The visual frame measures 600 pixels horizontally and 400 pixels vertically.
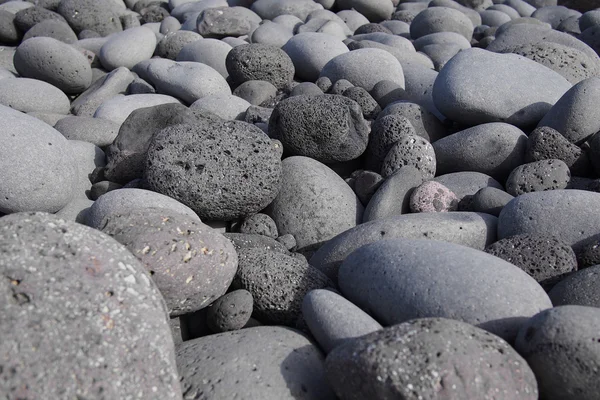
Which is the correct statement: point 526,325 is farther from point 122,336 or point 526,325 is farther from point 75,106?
point 75,106

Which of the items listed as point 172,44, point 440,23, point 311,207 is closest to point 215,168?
point 311,207

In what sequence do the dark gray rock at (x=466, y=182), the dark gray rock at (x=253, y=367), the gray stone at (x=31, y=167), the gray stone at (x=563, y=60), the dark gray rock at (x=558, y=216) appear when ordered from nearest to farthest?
the dark gray rock at (x=253, y=367), the dark gray rock at (x=558, y=216), the gray stone at (x=31, y=167), the dark gray rock at (x=466, y=182), the gray stone at (x=563, y=60)

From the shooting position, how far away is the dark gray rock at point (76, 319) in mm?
1862

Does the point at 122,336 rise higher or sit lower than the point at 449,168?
higher

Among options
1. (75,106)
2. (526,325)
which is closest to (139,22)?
(75,106)

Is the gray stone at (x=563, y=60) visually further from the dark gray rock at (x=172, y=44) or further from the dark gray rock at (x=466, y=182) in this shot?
the dark gray rock at (x=172, y=44)

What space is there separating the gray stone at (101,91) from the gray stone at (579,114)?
3940mm

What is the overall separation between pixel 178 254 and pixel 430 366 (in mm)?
1132

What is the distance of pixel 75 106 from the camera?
586cm

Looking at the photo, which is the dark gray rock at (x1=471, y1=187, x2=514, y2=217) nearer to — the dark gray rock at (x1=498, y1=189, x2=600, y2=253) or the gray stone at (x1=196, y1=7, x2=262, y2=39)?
the dark gray rock at (x1=498, y1=189, x2=600, y2=253)

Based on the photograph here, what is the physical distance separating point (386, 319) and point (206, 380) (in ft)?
2.61

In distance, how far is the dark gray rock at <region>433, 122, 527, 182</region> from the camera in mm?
4254

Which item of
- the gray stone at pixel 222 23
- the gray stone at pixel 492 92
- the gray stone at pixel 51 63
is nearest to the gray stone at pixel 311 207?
the gray stone at pixel 492 92

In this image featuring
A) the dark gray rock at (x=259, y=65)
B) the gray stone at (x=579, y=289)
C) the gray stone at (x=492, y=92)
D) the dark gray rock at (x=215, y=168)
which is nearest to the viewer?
the gray stone at (x=579, y=289)
